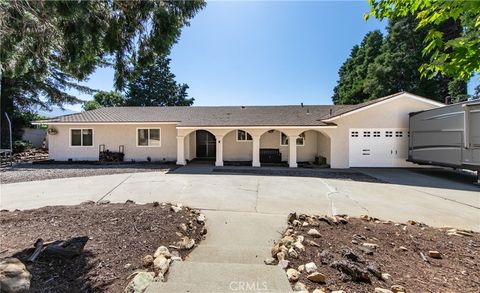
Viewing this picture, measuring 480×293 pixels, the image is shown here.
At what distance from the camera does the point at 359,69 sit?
1382 inches

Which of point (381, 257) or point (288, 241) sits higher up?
point (288, 241)

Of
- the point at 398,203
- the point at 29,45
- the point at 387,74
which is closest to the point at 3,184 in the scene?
the point at 29,45

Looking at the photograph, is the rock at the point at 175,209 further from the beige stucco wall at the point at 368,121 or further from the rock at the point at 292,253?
the beige stucco wall at the point at 368,121

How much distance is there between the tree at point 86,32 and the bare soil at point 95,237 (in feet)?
9.01

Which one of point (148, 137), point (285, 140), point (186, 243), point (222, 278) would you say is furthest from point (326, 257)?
point (148, 137)

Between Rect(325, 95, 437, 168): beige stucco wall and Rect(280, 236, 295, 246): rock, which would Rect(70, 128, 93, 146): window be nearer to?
Rect(325, 95, 437, 168): beige stucco wall

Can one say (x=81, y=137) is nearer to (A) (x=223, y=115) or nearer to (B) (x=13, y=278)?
(A) (x=223, y=115)

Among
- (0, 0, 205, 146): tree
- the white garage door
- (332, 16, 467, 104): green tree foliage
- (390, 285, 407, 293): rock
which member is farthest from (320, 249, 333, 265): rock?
(332, 16, 467, 104): green tree foliage

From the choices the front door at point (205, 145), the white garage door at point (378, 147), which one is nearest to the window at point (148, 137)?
the front door at point (205, 145)

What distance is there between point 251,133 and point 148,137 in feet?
23.5

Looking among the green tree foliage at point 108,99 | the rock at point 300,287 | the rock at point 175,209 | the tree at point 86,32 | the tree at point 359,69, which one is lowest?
the rock at point 300,287

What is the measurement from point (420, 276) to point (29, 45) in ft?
23.3

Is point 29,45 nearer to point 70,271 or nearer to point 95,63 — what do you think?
point 95,63

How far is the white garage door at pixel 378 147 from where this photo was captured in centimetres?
1622
